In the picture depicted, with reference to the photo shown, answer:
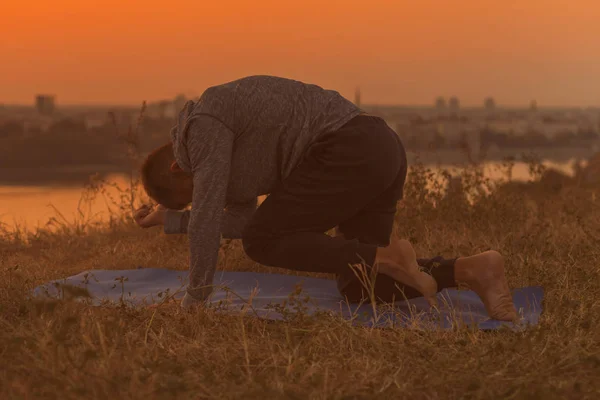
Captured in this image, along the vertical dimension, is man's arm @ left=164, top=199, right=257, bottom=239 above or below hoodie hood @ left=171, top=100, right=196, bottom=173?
below

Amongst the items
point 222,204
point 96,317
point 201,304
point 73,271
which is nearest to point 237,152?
point 222,204

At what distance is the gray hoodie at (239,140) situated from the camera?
333 centimetres

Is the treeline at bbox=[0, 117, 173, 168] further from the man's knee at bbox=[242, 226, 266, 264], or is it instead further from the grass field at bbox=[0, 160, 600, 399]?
the grass field at bbox=[0, 160, 600, 399]

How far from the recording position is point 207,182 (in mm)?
3332

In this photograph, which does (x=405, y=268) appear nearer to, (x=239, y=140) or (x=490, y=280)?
(x=490, y=280)

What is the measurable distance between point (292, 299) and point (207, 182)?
0.61 m

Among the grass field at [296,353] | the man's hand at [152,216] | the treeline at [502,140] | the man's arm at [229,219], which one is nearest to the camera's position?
the grass field at [296,353]

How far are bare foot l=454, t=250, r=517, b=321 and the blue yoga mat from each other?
0.06m

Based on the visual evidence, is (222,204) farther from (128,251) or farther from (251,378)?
(128,251)

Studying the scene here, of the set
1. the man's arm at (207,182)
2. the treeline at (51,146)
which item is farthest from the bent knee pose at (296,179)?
the treeline at (51,146)

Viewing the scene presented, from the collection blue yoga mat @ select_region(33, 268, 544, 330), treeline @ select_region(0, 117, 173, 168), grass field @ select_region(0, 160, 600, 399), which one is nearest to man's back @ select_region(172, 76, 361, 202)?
blue yoga mat @ select_region(33, 268, 544, 330)

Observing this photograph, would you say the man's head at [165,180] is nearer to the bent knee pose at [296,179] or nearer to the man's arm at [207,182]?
the bent knee pose at [296,179]

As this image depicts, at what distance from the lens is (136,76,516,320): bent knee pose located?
3369 mm

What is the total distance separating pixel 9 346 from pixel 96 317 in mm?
533
